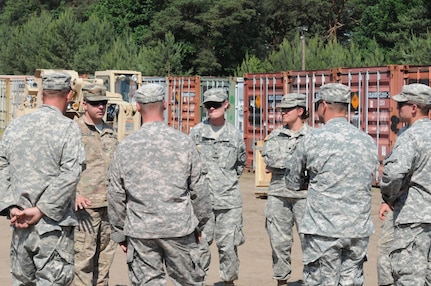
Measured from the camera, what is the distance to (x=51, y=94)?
5828mm

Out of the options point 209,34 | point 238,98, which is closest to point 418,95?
point 238,98

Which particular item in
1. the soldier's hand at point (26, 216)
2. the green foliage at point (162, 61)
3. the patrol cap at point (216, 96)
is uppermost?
the green foliage at point (162, 61)

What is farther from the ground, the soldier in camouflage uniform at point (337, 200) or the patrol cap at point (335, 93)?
the patrol cap at point (335, 93)

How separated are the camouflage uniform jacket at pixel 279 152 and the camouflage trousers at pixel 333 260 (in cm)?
220

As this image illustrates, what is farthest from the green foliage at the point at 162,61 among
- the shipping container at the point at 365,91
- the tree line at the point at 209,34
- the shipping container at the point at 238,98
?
the shipping container at the point at 365,91

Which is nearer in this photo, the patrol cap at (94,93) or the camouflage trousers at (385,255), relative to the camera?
the camouflage trousers at (385,255)

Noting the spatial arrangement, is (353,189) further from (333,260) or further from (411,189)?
(411,189)

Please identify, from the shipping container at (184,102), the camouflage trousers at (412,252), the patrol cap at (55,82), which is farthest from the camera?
the shipping container at (184,102)

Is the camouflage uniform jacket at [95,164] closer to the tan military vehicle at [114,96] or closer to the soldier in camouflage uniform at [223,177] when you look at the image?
the soldier in camouflage uniform at [223,177]

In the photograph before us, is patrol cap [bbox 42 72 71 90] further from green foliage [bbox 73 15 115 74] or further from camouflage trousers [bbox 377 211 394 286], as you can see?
green foliage [bbox 73 15 115 74]

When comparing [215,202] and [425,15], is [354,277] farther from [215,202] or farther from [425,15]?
[425,15]

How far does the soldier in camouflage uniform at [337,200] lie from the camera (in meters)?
5.89

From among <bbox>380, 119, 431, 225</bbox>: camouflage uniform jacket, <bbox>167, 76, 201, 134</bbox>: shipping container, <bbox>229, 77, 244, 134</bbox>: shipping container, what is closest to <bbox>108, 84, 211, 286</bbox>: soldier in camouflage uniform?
<bbox>380, 119, 431, 225</bbox>: camouflage uniform jacket

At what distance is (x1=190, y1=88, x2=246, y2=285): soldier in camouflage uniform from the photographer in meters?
8.41
